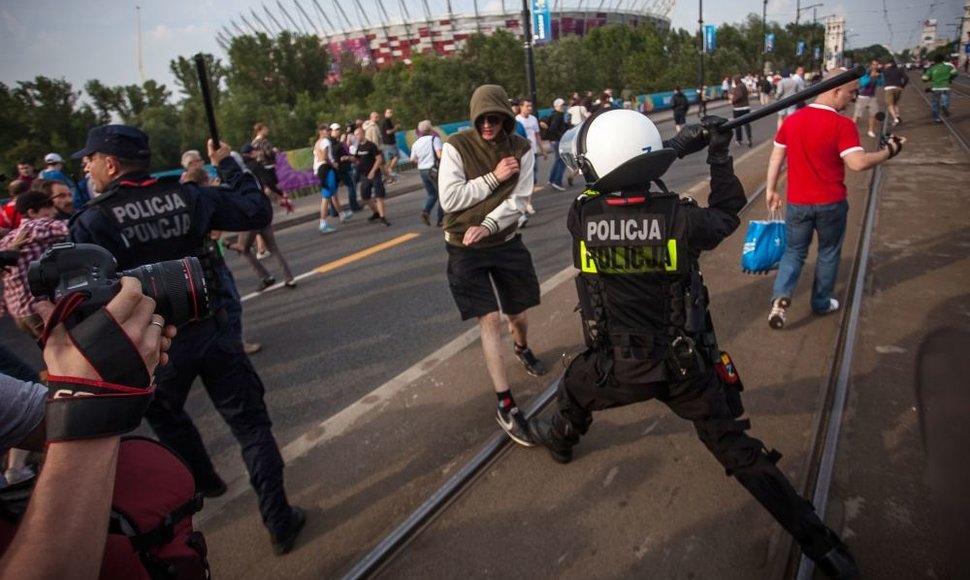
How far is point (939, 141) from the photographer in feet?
41.5

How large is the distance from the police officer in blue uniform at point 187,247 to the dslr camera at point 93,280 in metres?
1.22

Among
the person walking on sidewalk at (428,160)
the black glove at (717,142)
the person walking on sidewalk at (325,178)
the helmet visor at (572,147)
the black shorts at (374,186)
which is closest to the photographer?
the black glove at (717,142)

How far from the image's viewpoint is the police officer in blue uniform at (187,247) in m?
2.39

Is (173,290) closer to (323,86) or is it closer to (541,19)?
(541,19)

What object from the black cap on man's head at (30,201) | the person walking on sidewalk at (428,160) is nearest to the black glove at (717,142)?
the black cap on man's head at (30,201)

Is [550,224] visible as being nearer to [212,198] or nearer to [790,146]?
[790,146]

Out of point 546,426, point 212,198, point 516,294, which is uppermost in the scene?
point 212,198

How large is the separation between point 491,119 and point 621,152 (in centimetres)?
123

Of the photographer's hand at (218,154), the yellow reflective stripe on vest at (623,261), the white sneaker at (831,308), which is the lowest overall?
the white sneaker at (831,308)

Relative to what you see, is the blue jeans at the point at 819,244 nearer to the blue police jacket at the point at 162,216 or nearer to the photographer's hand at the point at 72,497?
the blue police jacket at the point at 162,216

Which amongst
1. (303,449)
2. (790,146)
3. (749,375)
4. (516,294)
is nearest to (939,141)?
(790,146)

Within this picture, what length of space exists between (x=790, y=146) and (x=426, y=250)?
5054mm

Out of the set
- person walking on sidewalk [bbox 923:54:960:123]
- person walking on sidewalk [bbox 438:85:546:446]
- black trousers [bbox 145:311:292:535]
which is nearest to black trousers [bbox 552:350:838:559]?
person walking on sidewalk [bbox 438:85:546:446]

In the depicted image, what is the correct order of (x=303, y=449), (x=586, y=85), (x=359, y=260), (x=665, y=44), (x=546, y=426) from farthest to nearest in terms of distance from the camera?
(x=665, y=44) → (x=586, y=85) → (x=359, y=260) → (x=303, y=449) → (x=546, y=426)
